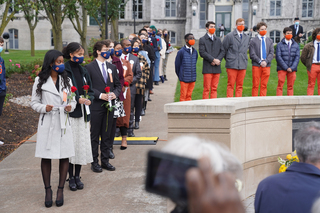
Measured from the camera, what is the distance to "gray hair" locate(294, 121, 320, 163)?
248 centimetres

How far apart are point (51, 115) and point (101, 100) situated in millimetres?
1554

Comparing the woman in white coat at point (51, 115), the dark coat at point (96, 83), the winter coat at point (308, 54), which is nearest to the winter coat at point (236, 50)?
the winter coat at point (308, 54)

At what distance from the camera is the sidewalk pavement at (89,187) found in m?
5.54

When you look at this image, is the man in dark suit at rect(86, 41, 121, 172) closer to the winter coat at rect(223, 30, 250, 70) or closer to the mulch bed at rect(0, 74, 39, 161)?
the mulch bed at rect(0, 74, 39, 161)

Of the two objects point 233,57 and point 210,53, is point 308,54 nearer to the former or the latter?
point 233,57

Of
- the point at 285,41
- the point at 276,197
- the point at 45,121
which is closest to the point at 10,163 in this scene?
the point at 45,121

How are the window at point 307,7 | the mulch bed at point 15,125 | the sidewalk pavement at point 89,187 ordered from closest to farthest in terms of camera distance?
1. the sidewalk pavement at point 89,187
2. the mulch bed at point 15,125
3. the window at point 307,7

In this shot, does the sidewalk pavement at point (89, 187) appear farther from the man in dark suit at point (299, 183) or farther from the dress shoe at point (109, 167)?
the man in dark suit at point (299, 183)

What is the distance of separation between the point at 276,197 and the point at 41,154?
371 cm

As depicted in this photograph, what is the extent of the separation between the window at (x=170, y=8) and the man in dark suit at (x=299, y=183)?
45.5 metres

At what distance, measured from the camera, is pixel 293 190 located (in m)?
2.43

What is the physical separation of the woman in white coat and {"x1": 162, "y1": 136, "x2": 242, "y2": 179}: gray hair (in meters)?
4.33

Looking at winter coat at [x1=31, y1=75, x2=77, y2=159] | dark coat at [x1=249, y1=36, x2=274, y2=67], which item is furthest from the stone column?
winter coat at [x1=31, y1=75, x2=77, y2=159]

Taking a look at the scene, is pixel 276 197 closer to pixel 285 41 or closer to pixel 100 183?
pixel 100 183
